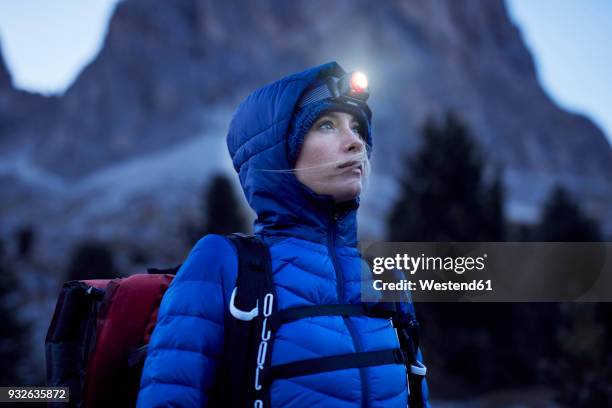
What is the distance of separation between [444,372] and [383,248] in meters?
10.4

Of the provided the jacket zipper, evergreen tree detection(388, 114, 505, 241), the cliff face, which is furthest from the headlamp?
the cliff face

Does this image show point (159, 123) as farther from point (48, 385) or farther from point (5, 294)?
point (48, 385)

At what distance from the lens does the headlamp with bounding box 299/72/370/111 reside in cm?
215

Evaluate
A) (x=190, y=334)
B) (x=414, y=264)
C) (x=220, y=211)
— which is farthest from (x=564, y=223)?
(x=190, y=334)

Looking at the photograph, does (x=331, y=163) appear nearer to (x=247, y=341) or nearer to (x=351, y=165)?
(x=351, y=165)

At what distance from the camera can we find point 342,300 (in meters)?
1.94

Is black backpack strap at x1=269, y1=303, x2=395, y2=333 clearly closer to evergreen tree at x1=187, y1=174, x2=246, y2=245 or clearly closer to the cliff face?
evergreen tree at x1=187, y1=174, x2=246, y2=245

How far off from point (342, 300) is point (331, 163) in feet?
1.70

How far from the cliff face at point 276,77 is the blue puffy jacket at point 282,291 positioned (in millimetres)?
61523

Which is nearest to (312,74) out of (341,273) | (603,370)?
(341,273)

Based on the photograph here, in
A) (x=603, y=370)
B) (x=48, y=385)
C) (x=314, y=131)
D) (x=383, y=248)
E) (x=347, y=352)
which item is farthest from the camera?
→ (x=603, y=370)

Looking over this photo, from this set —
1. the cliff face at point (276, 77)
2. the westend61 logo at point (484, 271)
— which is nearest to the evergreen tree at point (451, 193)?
the westend61 logo at point (484, 271)

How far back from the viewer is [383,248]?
2508 millimetres

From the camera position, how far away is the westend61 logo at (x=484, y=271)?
231cm
